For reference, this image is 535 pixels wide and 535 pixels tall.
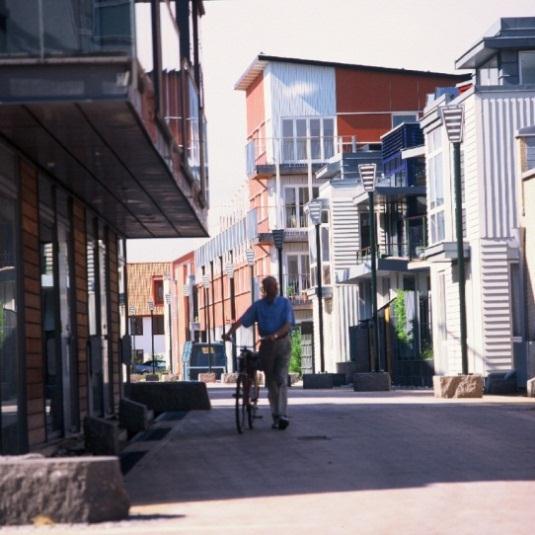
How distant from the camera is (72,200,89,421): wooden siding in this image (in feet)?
67.2

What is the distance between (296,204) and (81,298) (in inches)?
2310

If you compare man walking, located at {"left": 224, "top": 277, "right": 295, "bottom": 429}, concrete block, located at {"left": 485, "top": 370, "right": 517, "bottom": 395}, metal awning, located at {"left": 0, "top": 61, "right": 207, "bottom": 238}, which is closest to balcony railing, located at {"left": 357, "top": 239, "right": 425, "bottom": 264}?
concrete block, located at {"left": 485, "top": 370, "right": 517, "bottom": 395}

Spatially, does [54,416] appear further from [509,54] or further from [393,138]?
[393,138]

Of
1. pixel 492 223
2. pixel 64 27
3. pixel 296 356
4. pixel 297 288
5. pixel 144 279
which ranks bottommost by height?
pixel 296 356

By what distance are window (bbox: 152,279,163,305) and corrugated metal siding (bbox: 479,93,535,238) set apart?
8979 cm

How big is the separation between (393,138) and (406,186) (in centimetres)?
325

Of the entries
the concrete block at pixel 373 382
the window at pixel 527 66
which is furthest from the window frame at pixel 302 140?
the concrete block at pixel 373 382

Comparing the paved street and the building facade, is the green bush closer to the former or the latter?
the building facade

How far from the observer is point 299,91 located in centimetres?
7894

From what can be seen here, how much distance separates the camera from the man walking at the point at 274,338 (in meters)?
17.8

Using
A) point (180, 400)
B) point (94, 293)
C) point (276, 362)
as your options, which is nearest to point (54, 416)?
point (276, 362)

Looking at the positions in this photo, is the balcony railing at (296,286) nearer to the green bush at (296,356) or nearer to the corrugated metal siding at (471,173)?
the green bush at (296,356)

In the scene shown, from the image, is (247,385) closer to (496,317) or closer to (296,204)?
(496,317)

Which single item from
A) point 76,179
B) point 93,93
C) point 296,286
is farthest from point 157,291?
point 93,93
